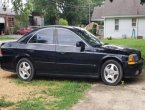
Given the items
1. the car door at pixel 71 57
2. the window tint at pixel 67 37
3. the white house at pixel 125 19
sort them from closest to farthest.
→ the car door at pixel 71 57 → the window tint at pixel 67 37 → the white house at pixel 125 19

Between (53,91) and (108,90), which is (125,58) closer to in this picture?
(108,90)

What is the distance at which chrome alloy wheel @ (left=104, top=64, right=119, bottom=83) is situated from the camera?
31.0 ft

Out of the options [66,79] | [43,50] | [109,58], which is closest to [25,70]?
[43,50]

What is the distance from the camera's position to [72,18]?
6494 cm

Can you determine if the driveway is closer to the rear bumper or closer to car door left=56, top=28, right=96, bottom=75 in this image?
car door left=56, top=28, right=96, bottom=75

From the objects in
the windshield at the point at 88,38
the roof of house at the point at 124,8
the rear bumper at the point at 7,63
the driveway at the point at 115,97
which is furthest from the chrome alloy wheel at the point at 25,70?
the roof of house at the point at 124,8

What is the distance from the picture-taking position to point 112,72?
9469 millimetres

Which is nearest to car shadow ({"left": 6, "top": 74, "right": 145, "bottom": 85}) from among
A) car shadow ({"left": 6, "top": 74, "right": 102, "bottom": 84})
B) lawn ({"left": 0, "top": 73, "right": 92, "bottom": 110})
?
car shadow ({"left": 6, "top": 74, "right": 102, "bottom": 84})

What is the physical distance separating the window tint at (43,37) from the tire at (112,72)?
1.81 metres

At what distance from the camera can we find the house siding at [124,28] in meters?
38.7

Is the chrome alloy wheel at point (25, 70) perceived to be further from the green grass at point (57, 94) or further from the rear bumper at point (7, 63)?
the rear bumper at point (7, 63)

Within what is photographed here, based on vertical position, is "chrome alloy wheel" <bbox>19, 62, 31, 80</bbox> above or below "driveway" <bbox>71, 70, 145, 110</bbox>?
above

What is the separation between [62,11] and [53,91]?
57.6m

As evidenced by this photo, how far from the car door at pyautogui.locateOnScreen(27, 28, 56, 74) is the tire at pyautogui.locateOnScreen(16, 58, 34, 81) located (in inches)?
7.6
